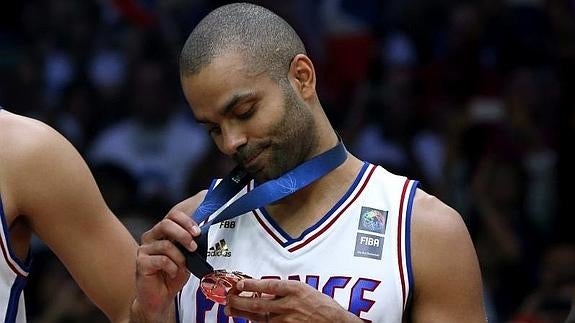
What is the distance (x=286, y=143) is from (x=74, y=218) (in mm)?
717

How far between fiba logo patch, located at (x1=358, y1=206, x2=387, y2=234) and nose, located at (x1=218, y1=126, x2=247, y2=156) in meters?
0.42

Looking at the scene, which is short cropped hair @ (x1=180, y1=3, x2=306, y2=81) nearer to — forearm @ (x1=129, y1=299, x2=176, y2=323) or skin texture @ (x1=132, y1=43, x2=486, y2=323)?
skin texture @ (x1=132, y1=43, x2=486, y2=323)

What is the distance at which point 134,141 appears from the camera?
8859 mm

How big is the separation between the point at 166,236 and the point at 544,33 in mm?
6424

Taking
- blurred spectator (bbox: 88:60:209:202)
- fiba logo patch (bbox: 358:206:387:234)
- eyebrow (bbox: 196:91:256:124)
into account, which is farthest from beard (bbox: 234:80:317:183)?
blurred spectator (bbox: 88:60:209:202)

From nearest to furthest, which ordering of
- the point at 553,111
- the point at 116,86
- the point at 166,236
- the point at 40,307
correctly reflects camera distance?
the point at 166,236 < the point at 40,307 < the point at 553,111 < the point at 116,86

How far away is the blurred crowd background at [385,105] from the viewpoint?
7602 millimetres

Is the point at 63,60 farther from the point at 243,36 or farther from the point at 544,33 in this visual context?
the point at 243,36

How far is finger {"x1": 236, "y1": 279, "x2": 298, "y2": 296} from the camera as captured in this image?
3.33 meters

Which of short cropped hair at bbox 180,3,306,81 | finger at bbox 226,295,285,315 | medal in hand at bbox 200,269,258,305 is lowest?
finger at bbox 226,295,285,315

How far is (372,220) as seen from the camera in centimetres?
372

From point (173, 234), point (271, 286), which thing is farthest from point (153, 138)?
point (271, 286)

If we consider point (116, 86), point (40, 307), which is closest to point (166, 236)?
point (40, 307)

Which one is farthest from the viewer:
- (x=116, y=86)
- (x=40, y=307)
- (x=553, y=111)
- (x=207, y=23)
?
(x=116, y=86)
